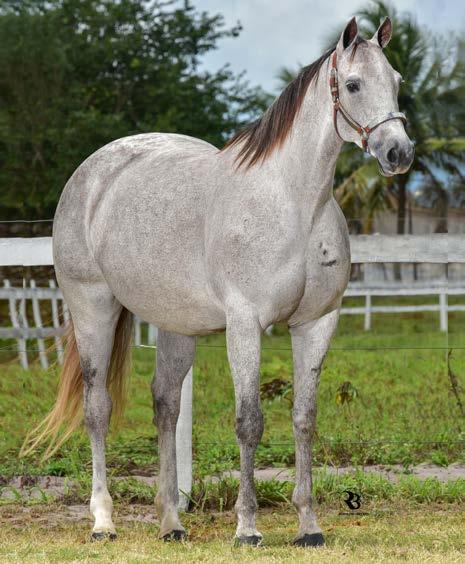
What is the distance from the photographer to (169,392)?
506 cm

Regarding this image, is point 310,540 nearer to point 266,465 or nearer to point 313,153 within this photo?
point 313,153

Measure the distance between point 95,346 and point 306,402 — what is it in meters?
1.24

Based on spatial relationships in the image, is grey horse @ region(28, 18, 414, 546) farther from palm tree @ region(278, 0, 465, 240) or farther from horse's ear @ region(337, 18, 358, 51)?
palm tree @ region(278, 0, 465, 240)

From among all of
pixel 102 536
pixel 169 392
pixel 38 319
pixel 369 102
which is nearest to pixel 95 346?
pixel 169 392

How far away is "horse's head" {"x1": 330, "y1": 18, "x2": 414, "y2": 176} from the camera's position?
12.8 feet

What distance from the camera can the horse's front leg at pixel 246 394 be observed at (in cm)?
416

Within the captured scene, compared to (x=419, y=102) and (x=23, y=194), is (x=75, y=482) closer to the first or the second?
(x=23, y=194)

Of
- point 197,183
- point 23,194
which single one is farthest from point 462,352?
point 23,194

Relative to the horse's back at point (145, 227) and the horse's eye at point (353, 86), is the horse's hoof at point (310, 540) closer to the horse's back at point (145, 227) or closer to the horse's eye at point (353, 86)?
the horse's back at point (145, 227)

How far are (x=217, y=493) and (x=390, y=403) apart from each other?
100 inches

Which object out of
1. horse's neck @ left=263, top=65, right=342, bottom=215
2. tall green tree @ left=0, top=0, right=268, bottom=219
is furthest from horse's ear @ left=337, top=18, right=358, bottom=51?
tall green tree @ left=0, top=0, right=268, bottom=219

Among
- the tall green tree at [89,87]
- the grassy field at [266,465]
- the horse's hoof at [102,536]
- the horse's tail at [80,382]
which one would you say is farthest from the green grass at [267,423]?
the tall green tree at [89,87]

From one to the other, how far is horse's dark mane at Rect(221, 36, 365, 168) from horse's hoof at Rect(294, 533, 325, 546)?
1.68m
